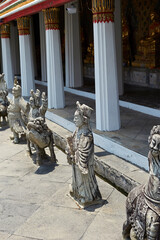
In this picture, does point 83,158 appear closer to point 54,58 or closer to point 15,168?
point 15,168

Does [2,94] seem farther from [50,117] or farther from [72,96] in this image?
[72,96]

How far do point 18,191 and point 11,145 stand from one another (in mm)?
2903

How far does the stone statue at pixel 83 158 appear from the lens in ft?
16.0

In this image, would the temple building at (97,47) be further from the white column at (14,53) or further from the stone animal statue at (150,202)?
the white column at (14,53)

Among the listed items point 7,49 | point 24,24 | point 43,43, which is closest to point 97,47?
point 24,24

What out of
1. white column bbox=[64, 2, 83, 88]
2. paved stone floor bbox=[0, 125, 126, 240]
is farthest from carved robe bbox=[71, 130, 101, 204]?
white column bbox=[64, 2, 83, 88]

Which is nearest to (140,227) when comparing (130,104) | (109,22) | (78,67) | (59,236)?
(59,236)

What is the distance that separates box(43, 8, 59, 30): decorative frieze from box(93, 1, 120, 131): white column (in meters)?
3.06

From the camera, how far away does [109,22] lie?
7.48 meters

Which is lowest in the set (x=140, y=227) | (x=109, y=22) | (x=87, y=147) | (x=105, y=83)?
(x=140, y=227)

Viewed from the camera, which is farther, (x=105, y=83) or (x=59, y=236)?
(x=105, y=83)

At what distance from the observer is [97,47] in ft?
25.3

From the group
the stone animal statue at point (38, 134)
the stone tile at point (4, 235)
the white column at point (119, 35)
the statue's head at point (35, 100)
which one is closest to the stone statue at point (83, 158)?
the stone tile at point (4, 235)

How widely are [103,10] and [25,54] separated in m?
6.50
